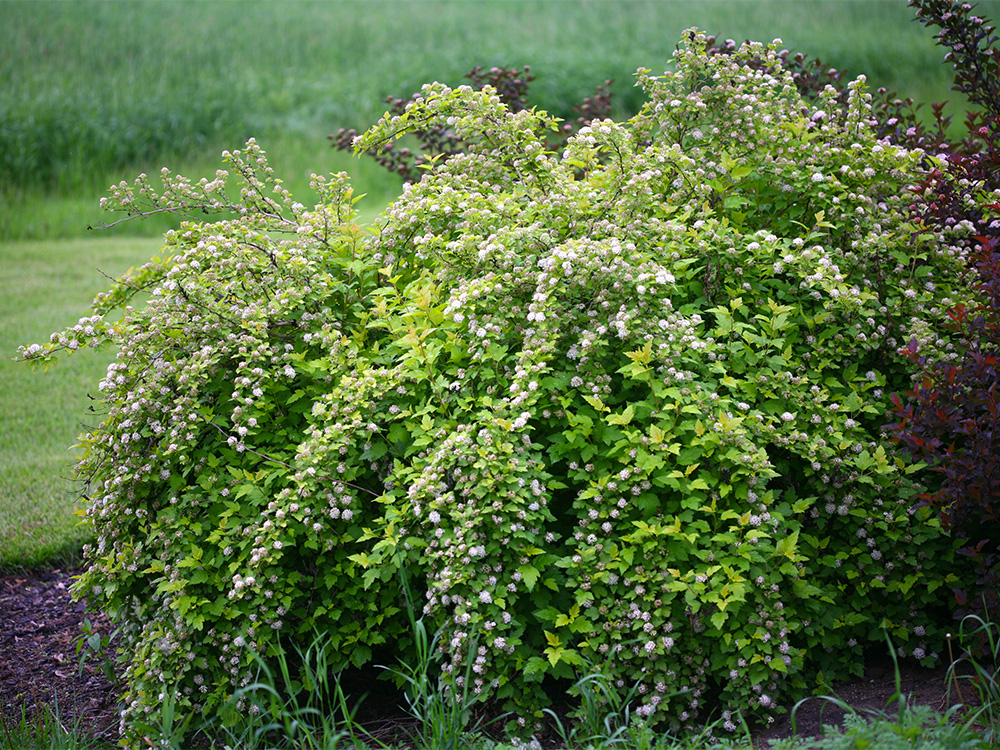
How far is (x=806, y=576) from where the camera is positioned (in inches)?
122

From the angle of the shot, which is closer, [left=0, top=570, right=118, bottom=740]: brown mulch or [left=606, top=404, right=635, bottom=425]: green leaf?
[left=606, top=404, right=635, bottom=425]: green leaf

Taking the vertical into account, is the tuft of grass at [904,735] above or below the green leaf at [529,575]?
below

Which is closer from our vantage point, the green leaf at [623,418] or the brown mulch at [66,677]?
the green leaf at [623,418]

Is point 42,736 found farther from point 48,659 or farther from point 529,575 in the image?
point 529,575

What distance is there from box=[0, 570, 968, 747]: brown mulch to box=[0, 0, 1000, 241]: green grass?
8.11m

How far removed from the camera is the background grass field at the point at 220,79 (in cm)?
886

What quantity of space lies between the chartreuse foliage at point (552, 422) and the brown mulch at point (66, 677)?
0.12 metres

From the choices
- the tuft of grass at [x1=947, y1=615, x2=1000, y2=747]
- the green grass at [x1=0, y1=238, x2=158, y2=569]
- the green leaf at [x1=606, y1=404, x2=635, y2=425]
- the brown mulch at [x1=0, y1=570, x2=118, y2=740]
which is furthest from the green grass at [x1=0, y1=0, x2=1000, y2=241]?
the tuft of grass at [x1=947, y1=615, x2=1000, y2=747]

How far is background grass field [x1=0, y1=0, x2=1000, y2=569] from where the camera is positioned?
8.86 metres

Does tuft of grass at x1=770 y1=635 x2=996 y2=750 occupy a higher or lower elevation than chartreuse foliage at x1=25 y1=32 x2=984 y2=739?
lower

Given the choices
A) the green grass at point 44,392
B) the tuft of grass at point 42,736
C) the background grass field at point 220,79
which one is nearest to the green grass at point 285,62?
the background grass field at point 220,79

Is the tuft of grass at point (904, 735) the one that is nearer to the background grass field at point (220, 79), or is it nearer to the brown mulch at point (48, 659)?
the brown mulch at point (48, 659)

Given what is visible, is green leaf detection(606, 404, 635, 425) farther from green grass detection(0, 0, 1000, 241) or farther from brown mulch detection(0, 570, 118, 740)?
green grass detection(0, 0, 1000, 241)

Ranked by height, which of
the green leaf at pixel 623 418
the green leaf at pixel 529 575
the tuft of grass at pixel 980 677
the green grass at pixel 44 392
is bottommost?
the green grass at pixel 44 392
